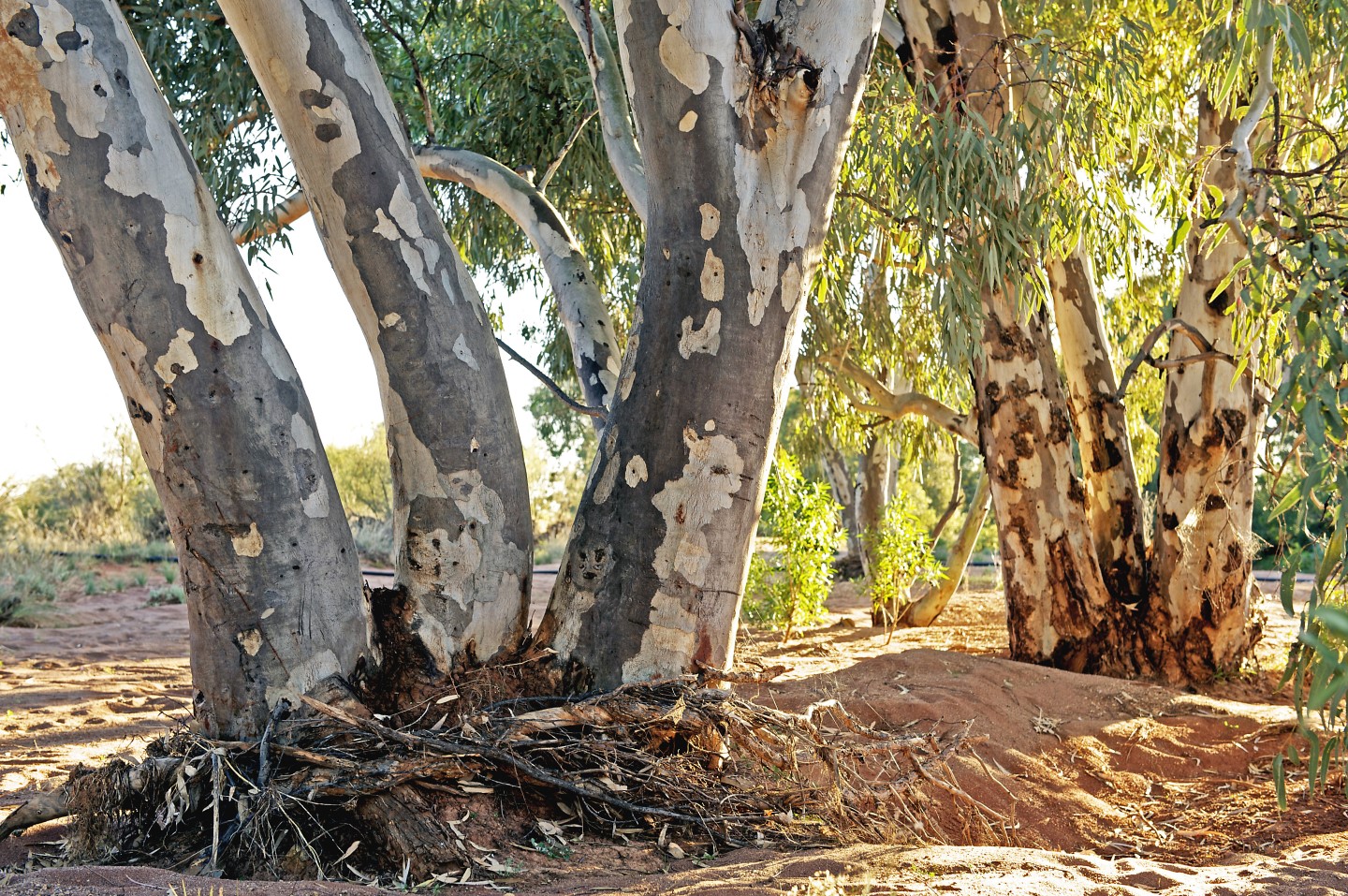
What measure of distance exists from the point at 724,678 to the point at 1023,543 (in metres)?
3.44

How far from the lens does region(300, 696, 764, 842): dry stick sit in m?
2.36

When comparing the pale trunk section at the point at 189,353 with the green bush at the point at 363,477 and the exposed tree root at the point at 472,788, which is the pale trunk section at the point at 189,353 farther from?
the green bush at the point at 363,477

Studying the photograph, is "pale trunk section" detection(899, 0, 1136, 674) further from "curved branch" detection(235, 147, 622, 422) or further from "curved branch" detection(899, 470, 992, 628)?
"curved branch" detection(899, 470, 992, 628)

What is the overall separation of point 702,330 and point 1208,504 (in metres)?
3.94

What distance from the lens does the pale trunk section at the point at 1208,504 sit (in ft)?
17.9

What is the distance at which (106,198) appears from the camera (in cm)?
237

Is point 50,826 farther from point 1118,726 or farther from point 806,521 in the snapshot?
point 806,521

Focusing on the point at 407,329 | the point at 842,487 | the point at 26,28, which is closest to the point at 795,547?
the point at 407,329

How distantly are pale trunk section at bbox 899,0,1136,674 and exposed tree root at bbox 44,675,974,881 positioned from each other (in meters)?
3.13

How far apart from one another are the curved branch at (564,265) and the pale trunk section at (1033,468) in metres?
2.03

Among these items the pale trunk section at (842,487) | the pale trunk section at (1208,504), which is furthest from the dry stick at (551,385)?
the pale trunk section at (842,487)

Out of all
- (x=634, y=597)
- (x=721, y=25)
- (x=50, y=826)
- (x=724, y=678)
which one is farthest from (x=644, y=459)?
(x=50, y=826)

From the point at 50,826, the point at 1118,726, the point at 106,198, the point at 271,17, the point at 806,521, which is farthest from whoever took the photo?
the point at 806,521

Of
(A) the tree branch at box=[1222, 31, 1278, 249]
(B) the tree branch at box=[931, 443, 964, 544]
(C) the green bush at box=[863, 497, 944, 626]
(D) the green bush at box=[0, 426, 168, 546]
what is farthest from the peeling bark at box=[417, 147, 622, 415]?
(D) the green bush at box=[0, 426, 168, 546]
